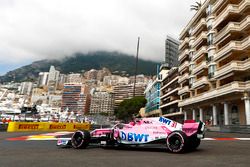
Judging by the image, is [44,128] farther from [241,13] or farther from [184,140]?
[241,13]

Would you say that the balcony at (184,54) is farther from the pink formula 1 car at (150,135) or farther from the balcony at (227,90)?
the pink formula 1 car at (150,135)

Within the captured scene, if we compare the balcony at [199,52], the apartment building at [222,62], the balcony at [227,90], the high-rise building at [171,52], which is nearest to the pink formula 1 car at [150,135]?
the balcony at [227,90]

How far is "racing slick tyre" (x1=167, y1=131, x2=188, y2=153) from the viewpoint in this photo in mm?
8500

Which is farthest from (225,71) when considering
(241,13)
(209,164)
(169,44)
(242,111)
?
(169,44)

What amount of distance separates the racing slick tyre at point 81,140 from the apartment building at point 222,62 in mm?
28075

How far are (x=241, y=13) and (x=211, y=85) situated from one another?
12545mm

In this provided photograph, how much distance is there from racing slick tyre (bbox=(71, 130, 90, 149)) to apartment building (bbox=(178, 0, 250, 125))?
1105 inches

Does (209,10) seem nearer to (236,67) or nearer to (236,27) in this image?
(236,27)

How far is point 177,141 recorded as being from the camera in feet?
28.9

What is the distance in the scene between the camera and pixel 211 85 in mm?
44031

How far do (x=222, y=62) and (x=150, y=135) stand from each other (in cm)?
3587

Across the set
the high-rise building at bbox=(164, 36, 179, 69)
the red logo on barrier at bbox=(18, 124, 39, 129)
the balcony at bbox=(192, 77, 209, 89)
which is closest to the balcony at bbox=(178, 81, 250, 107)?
the balcony at bbox=(192, 77, 209, 89)

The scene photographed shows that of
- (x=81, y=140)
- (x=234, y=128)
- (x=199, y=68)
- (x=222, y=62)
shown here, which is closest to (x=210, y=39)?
(x=222, y=62)

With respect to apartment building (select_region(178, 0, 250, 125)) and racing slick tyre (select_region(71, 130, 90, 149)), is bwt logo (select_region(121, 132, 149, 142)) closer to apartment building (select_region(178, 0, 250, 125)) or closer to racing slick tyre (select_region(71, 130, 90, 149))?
racing slick tyre (select_region(71, 130, 90, 149))
